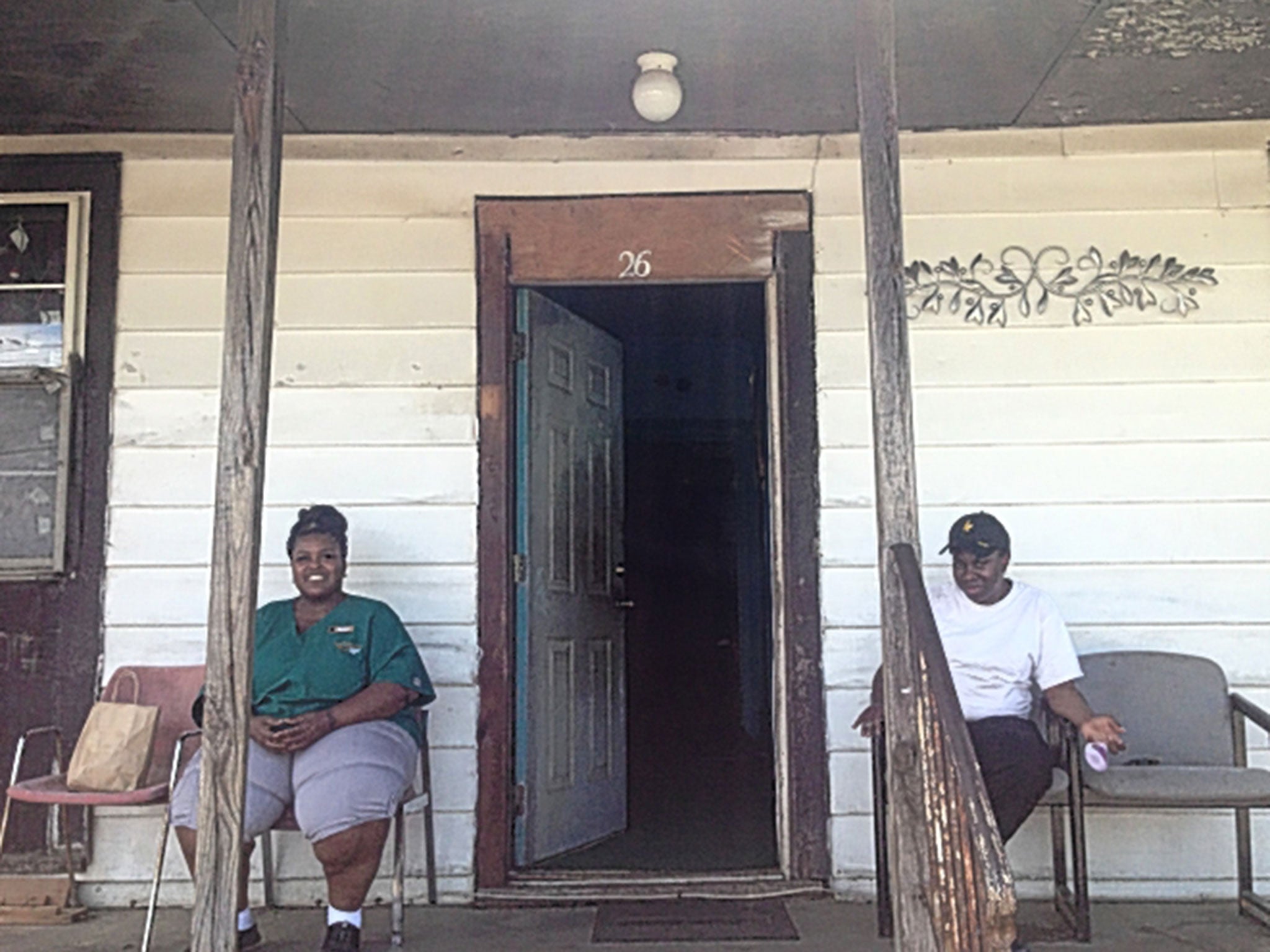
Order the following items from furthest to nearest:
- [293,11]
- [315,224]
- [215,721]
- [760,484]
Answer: [760,484]
[315,224]
[293,11]
[215,721]

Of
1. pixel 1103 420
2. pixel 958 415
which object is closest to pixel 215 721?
pixel 958 415

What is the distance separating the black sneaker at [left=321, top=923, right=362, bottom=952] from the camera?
10.3 ft

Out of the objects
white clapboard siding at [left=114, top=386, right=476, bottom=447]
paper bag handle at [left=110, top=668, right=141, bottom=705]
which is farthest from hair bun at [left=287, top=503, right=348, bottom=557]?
paper bag handle at [left=110, top=668, right=141, bottom=705]

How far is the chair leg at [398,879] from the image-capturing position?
3.37 metres

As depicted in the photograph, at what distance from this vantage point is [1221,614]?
389 cm

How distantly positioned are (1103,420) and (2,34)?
3.25 meters

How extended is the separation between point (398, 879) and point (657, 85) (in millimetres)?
2228

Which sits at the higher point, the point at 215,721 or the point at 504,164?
the point at 504,164

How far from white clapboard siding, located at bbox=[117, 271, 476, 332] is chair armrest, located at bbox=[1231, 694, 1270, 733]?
2.50m

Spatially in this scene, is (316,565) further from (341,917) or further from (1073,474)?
(1073,474)

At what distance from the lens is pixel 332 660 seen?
134 inches

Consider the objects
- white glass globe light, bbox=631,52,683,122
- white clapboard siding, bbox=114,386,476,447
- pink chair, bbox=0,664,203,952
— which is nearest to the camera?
white glass globe light, bbox=631,52,683,122

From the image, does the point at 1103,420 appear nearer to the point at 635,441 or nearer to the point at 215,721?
the point at 215,721

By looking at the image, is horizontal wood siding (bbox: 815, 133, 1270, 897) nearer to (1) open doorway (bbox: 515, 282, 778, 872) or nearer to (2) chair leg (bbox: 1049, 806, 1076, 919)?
(2) chair leg (bbox: 1049, 806, 1076, 919)
